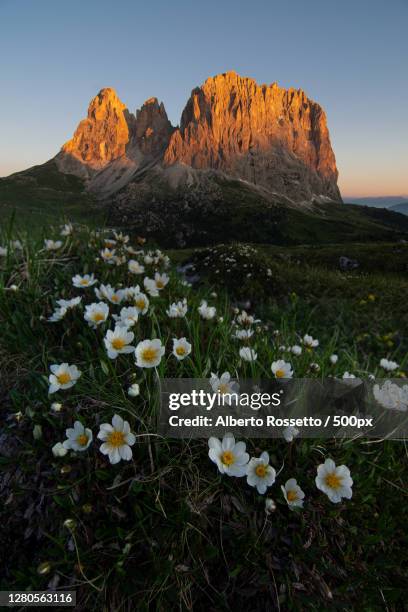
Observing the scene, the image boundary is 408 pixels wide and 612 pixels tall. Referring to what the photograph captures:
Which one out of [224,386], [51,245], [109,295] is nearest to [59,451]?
[224,386]

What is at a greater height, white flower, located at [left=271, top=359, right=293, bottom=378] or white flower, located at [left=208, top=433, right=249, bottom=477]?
white flower, located at [left=271, top=359, right=293, bottom=378]

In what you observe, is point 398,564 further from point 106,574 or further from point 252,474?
point 106,574

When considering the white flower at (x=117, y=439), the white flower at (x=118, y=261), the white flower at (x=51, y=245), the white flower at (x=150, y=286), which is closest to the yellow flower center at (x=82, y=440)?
the white flower at (x=117, y=439)

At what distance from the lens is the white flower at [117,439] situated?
6.47 feet

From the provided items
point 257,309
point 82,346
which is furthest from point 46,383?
point 257,309

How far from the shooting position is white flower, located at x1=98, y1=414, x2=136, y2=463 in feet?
6.47

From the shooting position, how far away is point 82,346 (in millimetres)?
2850

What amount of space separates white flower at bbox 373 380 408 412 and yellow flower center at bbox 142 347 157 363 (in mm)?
1623

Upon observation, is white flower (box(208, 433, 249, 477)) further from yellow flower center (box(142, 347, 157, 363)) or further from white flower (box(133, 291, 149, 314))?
white flower (box(133, 291, 149, 314))

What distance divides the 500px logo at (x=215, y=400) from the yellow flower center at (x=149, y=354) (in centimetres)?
30

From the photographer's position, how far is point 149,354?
2414 mm

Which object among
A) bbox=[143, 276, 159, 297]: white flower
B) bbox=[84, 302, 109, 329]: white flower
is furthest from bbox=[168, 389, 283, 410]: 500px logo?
bbox=[143, 276, 159, 297]: white flower

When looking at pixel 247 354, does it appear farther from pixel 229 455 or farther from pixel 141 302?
pixel 141 302

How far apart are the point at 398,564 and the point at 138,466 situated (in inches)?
65.1
